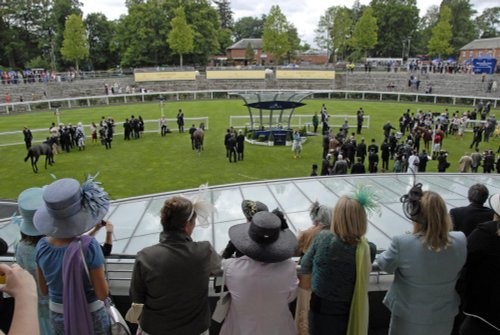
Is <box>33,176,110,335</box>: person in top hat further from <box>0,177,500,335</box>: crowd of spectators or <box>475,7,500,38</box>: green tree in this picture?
<box>475,7,500,38</box>: green tree

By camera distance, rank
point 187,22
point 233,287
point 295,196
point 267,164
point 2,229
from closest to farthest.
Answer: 1. point 233,287
2. point 2,229
3. point 295,196
4. point 267,164
5. point 187,22

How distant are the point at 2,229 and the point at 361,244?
649cm

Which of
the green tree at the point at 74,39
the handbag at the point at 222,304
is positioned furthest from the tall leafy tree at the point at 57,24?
the handbag at the point at 222,304

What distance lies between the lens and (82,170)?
15680mm

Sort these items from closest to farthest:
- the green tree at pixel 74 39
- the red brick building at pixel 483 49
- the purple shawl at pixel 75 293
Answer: the purple shawl at pixel 75 293, the green tree at pixel 74 39, the red brick building at pixel 483 49

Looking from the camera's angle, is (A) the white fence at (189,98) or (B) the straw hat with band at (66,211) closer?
(B) the straw hat with band at (66,211)

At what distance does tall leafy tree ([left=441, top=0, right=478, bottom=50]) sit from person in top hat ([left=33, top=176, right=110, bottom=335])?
298 ft

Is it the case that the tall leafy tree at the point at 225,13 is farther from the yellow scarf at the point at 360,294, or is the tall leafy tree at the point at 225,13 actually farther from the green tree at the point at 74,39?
the yellow scarf at the point at 360,294

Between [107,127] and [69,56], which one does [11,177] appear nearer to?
[107,127]

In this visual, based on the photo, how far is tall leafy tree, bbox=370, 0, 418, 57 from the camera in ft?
232

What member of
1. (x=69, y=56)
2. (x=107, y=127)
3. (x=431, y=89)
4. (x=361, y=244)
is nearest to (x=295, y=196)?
(x=361, y=244)

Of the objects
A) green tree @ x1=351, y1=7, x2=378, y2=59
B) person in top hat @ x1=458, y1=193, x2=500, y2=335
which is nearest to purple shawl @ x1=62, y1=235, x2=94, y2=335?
person in top hat @ x1=458, y1=193, x2=500, y2=335

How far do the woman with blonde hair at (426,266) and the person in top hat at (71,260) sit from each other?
2.41 m

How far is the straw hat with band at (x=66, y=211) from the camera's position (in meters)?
2.71
